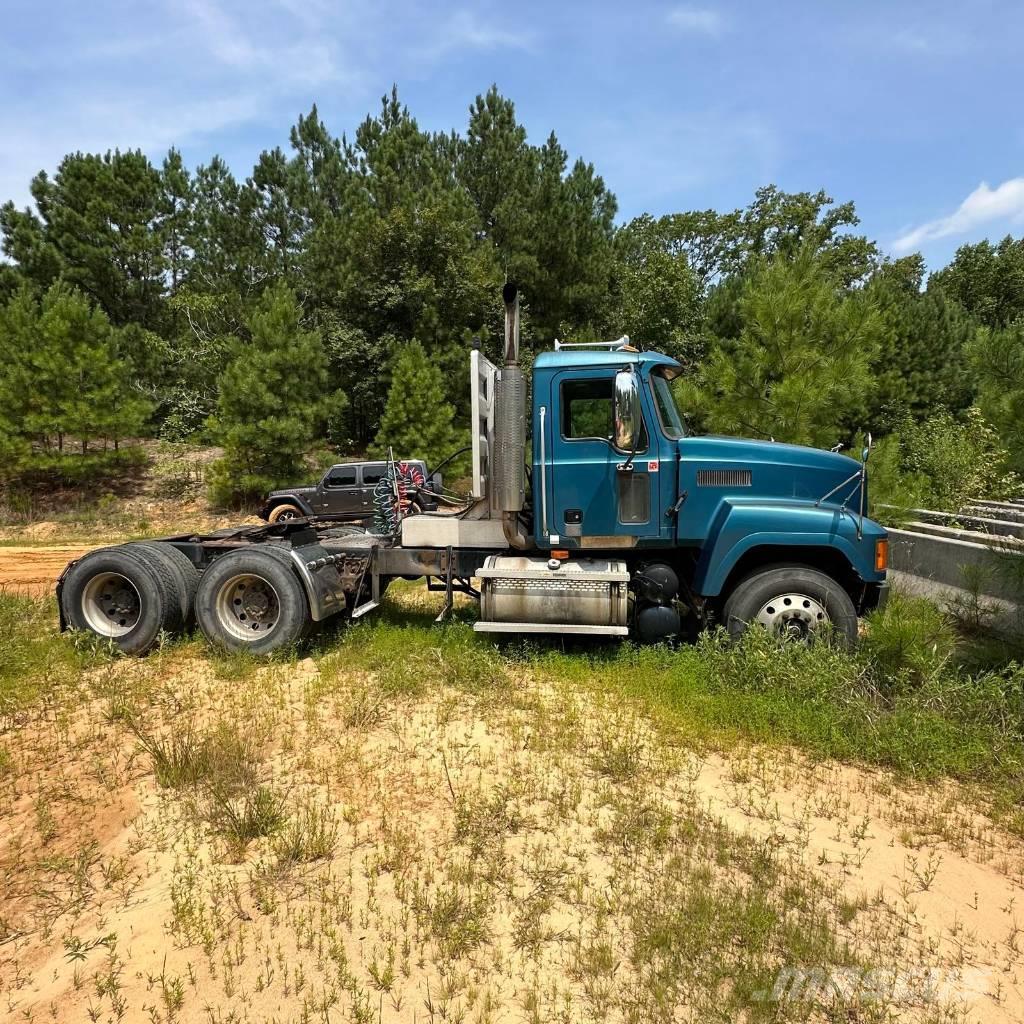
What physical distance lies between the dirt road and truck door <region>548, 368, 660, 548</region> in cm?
779

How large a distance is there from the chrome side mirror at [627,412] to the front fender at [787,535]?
3.44ft

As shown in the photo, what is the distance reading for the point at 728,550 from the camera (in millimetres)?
5766

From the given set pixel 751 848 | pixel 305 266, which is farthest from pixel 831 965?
→ pixel 305 266

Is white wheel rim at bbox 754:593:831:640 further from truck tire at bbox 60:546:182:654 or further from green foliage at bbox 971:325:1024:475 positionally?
truck tire at bbox 60:546:182:654

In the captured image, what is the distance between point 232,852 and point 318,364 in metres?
19.3

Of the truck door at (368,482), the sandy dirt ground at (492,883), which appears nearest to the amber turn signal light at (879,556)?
the sandy dirt ground at (492,883)

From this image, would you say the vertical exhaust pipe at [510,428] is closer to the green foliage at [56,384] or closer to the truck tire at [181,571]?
the truck tire at [181,571]

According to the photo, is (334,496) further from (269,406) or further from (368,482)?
(269,406)

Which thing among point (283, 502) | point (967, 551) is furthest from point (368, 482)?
point (967, 551)

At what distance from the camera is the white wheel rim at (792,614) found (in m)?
5.70

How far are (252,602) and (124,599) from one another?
4.42ft

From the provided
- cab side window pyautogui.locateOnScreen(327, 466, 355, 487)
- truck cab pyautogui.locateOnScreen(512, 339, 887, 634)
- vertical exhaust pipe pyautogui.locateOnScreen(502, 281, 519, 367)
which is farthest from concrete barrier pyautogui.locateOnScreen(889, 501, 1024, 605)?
cab side window pyautogui.locateOnScreen(327, 466, 355, 487)

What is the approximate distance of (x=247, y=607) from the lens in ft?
21.3

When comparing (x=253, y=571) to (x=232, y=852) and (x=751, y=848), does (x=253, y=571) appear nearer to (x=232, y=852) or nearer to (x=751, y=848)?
(x=232, y=852)
